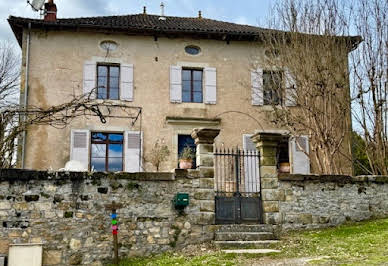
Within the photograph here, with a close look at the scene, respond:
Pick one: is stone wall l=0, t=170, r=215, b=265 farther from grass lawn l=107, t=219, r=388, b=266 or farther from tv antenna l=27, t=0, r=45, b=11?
tv antenna l=27, t=0, r=45, b=11

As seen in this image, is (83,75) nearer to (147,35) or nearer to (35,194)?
(147,35)

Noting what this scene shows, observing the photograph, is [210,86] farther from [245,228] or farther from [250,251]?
[250,251]

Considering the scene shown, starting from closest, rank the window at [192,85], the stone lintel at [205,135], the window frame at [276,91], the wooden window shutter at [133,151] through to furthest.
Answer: the stone lintel at [205,135], the wooden window shutter at [133,151], the window frame at [276,91], the window at [192,85]

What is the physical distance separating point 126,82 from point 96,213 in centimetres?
643

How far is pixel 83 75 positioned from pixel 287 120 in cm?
612

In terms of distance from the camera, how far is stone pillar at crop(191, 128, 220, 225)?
27.5ft

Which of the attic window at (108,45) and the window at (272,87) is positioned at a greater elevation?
the attic window at (108,45)

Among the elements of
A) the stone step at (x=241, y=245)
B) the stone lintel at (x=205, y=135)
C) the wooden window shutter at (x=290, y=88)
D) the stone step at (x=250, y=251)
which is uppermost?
the wooden window shutter at (x=290, y=88)

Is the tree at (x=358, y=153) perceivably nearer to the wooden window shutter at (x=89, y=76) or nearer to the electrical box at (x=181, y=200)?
the electrical box at (x=181, y=200)

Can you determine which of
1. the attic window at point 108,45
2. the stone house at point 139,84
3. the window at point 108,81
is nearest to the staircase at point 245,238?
the stone house at point 139,84

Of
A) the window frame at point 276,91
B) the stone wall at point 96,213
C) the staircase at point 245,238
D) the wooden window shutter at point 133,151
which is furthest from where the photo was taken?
the window frame at point 276,91

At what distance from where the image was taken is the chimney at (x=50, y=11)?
1355 centimetres

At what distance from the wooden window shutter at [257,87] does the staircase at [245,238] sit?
612 centimetres

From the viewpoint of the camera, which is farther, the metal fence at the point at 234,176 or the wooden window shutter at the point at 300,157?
the wooden window shutter at the point at 300,157
